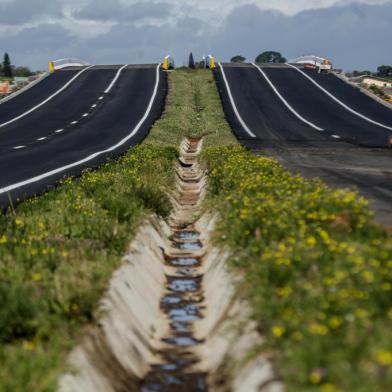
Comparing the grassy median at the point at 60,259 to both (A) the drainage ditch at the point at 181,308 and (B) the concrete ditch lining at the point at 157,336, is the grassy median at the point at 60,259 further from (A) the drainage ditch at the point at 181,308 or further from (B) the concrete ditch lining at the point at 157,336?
(A) the drainage ditch at the point at 181,308

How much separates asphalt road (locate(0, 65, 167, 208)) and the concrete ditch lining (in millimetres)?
3723

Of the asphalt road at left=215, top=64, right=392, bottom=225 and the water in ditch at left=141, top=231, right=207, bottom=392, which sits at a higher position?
the water in ditch at left=141, top=231, right=207, bottom=392

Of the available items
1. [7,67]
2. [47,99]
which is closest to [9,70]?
[7,67]

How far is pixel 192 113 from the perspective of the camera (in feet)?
166

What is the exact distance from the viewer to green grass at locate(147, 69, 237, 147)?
35328mm

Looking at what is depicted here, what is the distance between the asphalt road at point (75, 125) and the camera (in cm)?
2280

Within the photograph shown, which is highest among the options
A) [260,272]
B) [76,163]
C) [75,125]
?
[260,272]

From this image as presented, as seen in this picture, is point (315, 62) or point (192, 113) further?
point (315, 62)

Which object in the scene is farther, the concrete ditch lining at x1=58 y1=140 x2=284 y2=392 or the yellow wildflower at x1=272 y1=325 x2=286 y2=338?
the concrete ditch lining at x1=58 y1=140 x2=284 y2=392

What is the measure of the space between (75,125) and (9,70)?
55612mm

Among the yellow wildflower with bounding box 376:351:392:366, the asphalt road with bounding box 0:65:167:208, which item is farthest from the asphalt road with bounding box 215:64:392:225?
the yellow wildflower with bounding box 376:351:392:366

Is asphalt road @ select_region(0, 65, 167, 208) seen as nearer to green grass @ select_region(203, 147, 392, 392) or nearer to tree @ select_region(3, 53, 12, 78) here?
green grass @ select_region(203, 147, 392, 392)

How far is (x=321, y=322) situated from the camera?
6750 millimetres

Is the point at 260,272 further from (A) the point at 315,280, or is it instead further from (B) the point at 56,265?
(B) the point at 56,265
